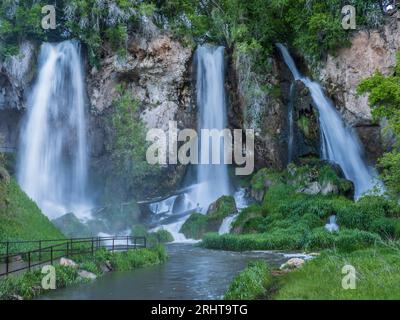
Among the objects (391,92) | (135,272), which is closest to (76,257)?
(135,272)

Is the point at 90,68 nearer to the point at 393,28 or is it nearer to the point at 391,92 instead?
the point at 393,28

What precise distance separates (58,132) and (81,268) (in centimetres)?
2541

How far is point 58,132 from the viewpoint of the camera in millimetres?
40750

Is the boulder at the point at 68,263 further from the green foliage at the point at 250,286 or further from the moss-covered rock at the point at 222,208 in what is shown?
the moss-covered rock at the point at 222,208

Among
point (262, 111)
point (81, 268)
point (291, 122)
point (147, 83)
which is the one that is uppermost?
point (147, 83)

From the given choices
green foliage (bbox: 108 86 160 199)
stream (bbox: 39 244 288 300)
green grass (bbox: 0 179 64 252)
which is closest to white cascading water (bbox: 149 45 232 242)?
green foliage (bbox: 108 86 160 199)

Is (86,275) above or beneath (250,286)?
beneath

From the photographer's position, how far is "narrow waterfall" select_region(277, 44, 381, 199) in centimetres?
3519

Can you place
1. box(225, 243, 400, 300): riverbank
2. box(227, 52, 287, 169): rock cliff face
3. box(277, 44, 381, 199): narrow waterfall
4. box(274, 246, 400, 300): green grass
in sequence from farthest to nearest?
box(227, 52, 287, 169): rock cliff face
box(277, 44, 381, 199): narrow waterfall
box(225, 243, 400, 300): riverbank
box(274, 246, 400, 300): green grass

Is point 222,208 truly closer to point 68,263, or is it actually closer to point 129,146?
point 129,146

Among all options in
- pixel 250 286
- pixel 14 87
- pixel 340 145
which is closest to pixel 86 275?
pixel 250 286

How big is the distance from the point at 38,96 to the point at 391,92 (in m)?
30.4

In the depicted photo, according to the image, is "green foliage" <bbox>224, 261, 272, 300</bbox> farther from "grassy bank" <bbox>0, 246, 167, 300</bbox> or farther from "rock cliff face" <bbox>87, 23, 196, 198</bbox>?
"rock cliff face" <bbox>87, 23, 196, 198</bbox>

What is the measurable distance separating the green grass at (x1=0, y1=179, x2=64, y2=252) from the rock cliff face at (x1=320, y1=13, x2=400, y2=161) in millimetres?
24612
